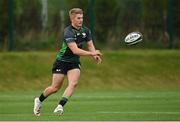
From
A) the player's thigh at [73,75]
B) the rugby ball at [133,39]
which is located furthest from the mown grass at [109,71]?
the player's thigh at [73,75]

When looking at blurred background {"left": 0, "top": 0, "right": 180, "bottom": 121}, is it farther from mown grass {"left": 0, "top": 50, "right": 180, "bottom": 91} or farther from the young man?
the young man

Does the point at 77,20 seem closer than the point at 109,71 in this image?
Yes

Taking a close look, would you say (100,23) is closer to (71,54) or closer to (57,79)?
(71,54)

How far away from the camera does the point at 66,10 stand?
35969mm

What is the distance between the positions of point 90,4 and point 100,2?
27.3 inches

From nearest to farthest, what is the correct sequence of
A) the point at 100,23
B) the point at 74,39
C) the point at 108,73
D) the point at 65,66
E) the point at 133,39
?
the point at 74,39, the point at 65,66, the point at 133,39, the point at 108,73, the point at 100,23

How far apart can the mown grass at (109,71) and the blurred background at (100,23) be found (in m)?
1.07

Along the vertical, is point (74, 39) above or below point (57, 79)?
above

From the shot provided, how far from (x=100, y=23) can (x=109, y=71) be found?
3.18m

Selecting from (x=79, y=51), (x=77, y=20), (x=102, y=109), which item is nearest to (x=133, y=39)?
(x=77, y=20)

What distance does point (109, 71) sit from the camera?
32781mm

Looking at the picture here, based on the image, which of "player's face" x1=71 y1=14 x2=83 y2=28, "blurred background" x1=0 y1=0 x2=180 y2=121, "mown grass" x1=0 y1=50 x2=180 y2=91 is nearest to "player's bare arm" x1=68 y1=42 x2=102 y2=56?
"player's face" x1=71 y1=14 x2=83 y2=28

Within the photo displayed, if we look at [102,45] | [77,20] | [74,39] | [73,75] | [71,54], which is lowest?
[102,45]

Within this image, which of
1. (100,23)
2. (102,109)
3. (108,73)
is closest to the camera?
(102,109)
